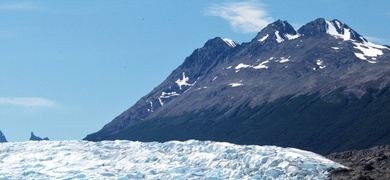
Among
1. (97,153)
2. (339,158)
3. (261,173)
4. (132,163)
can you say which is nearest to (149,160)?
(132,163)

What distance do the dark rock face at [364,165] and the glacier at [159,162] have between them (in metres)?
1.76

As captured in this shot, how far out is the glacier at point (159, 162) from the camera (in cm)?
7569

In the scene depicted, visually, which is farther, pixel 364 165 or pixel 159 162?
pixel 159 162

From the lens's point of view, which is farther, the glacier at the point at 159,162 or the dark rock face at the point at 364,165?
the glacier at the point at 159,162

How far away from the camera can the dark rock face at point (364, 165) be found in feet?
232

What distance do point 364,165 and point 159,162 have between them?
19918 mm

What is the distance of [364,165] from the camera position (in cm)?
7531

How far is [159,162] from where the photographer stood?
3243 inches

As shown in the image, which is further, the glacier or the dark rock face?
the glacier

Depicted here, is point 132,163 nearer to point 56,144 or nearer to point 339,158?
point 56,144

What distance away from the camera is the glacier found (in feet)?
248

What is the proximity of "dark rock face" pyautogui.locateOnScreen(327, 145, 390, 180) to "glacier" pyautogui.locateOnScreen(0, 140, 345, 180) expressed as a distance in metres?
1.76

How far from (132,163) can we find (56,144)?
45.2 feet

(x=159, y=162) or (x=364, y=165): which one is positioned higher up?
(x=159, y=162)
